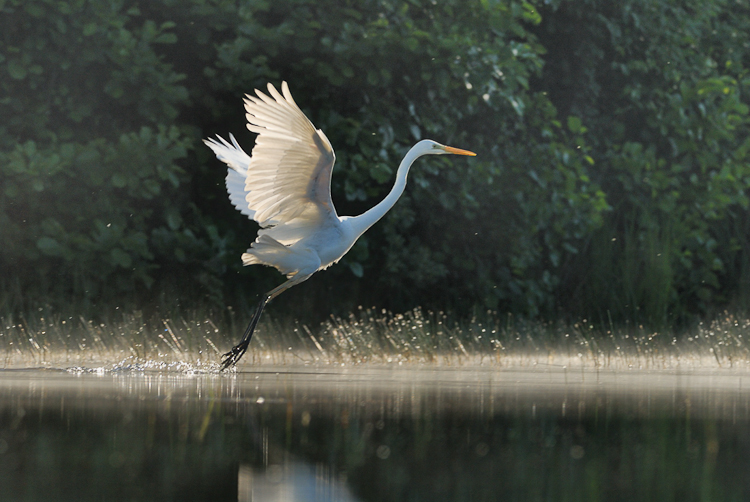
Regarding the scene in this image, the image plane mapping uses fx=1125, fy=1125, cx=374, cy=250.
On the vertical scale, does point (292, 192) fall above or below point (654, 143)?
below

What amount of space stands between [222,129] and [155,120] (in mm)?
1521

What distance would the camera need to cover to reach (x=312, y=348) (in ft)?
44.1

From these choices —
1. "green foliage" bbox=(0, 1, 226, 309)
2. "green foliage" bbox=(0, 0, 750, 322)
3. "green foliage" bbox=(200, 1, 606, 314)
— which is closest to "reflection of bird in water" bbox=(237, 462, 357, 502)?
"green foliage" bbox=(0, 1, 226, 309)

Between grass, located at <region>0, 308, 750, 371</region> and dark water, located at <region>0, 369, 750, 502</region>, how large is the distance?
88.3 inches

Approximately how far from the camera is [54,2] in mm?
12789

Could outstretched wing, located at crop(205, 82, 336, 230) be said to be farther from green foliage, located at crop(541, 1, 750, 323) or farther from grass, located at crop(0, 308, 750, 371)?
green foliage, located at crop(541, 1, 750, 323)

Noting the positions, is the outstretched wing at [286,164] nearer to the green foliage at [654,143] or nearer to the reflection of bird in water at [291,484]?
the reflection of bird in water at [291,484]

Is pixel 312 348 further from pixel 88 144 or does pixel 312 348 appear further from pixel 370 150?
pixel 88 144

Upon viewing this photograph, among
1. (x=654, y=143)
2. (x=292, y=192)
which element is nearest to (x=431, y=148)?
(x=292, y=192)

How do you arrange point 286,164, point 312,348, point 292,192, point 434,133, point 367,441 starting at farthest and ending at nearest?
1. point 434,133
2. point 312,348
3. point 292,192
4. point 286,164
5. point 367,441

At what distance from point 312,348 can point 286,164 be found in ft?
15.1

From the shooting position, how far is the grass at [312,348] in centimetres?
1176

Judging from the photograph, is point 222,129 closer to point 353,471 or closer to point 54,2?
point 54,2

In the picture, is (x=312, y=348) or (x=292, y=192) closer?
(x=292, y=192)
